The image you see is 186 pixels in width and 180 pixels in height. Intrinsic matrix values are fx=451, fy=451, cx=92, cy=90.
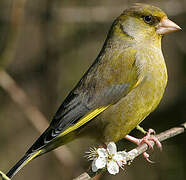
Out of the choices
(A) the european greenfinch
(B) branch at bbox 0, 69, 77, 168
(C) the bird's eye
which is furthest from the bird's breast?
(B) branch at bbox 0, 69, 77, 168

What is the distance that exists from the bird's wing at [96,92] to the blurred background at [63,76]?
127cm

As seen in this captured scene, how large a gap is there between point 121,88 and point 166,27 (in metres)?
0.72

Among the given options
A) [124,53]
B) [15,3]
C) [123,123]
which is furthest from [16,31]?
[123,123]

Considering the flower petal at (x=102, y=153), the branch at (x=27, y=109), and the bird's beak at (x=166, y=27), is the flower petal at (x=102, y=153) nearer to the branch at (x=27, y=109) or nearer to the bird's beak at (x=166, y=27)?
the bird's beak at (x=166, y=27)

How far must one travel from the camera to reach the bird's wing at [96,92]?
398 cm

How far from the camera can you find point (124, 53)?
13.9ft

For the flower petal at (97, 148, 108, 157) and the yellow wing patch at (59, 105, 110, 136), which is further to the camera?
the yellow wing patch at (59, 105, 110, 136)

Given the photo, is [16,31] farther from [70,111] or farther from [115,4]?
[115,4]

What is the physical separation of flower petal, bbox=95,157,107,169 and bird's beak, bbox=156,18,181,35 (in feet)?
5.58

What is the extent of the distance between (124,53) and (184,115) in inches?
71.4

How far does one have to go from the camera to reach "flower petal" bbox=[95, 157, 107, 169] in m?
2.89

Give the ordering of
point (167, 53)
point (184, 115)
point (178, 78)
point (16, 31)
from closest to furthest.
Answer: point (16, 31) < point (184, 115) < point (178, 78) < point (167, 53)

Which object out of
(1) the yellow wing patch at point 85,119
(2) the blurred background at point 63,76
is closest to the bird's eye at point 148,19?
(1) the yellow wing patch at point 85,119

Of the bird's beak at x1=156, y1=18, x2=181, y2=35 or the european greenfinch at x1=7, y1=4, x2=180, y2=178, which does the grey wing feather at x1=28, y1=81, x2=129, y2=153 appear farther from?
the bird's beak at x1=156, y1=18, x2=181, y2=35
